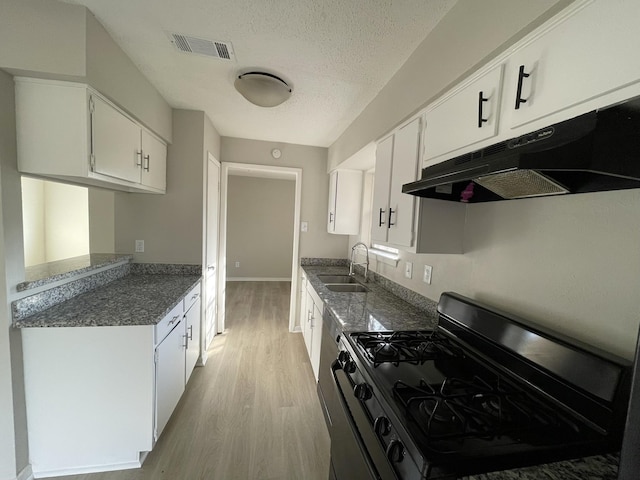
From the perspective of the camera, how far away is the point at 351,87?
6.53 feet

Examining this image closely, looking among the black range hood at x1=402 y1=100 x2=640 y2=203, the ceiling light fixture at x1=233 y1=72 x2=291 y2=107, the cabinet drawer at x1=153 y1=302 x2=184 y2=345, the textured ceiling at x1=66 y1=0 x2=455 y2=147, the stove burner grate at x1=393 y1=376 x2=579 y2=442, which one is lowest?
the cabinet drawer at x1=153 y1=302 x2=184 y2=345

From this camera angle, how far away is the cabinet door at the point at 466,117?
3.24 feet

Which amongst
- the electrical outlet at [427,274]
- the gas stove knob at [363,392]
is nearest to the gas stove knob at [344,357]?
the gas stove knob at [363,392]

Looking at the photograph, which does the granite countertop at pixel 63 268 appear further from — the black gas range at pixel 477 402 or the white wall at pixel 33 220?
the black gas range at pixel 477 402

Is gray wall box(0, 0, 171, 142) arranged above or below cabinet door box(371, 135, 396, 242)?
above

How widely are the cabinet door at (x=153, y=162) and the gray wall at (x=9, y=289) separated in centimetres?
76

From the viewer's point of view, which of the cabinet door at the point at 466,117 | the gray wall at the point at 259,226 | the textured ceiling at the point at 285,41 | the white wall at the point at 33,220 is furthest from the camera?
the gray wall at the point at 259,226

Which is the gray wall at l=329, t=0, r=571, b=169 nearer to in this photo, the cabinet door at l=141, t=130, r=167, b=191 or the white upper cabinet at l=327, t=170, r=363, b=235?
the white upper cabinet at l=327, t=170, r=363, b=235

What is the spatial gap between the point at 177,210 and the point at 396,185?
211 cm

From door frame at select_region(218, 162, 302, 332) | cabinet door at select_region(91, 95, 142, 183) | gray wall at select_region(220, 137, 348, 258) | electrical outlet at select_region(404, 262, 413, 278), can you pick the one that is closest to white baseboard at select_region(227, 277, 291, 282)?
door frame at select_region(218, 162, 302, 332)

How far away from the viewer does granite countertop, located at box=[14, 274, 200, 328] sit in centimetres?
147

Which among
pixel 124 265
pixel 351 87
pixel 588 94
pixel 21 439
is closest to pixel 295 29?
pixel 351 87

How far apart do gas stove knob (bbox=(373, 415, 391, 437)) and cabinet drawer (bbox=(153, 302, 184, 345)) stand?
1.33 meters

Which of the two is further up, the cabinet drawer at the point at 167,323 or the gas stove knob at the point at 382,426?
the gas stove knob at the point at 382,426
